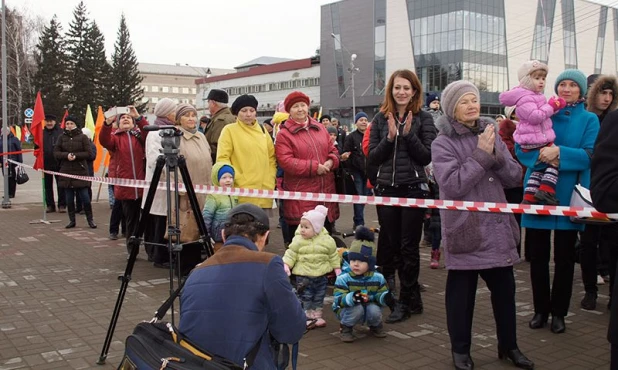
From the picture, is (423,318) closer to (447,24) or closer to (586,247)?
(586,247)

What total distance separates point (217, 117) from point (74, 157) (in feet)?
15.3

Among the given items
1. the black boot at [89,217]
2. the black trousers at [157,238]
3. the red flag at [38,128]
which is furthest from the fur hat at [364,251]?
the red flag at [38,128]

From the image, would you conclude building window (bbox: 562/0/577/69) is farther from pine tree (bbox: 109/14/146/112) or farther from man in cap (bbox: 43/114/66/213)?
man in cap (bbox: 43/114/66/213)

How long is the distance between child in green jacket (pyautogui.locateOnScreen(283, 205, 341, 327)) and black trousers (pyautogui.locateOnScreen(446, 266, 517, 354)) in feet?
4.31

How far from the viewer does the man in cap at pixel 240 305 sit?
286 centimetres

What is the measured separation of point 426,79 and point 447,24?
19.4 feet

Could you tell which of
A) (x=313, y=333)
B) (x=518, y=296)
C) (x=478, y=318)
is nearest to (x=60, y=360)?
(x=313, y=333)

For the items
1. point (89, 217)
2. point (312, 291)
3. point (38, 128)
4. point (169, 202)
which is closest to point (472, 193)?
point (312, 291)

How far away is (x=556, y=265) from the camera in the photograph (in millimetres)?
5172

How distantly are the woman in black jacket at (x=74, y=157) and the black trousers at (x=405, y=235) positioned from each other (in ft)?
24.1

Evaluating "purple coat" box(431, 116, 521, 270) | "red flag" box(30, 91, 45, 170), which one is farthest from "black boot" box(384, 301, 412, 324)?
"red flag" box(30, 91, 45, 170)

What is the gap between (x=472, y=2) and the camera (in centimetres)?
6319

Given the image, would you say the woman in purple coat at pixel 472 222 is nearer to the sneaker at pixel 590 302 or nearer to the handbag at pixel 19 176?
the sneaker at pixel 590 302

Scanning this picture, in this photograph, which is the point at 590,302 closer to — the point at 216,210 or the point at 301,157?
the point at 301,157
